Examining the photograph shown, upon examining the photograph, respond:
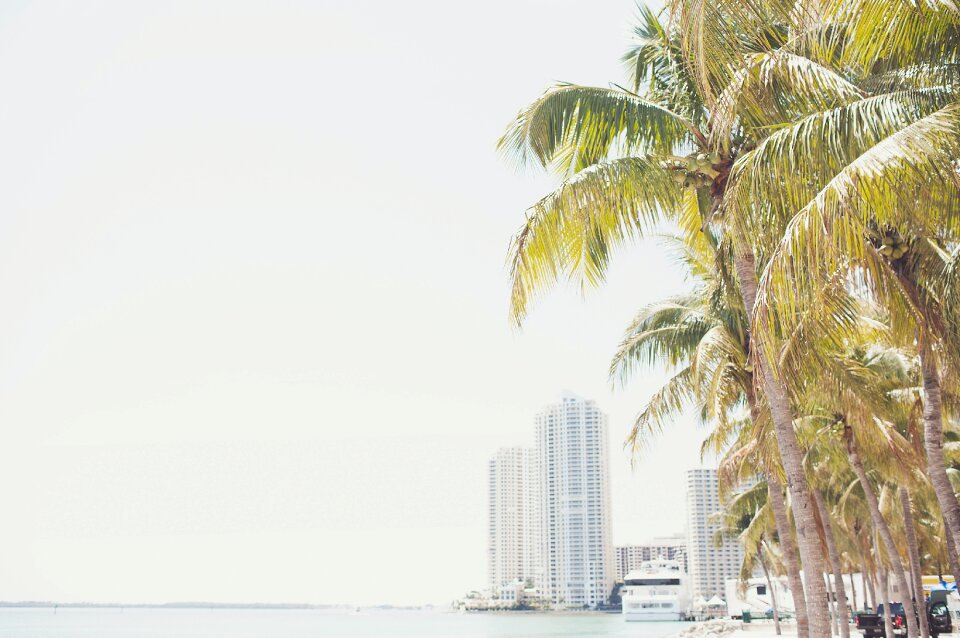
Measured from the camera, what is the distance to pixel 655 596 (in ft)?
331

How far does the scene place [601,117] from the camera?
8.09 meters

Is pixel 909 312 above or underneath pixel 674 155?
underneath

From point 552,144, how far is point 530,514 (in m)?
194

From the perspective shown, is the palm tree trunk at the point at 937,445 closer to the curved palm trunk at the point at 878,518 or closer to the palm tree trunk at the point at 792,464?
the palm tree trunk at the point at 792,464

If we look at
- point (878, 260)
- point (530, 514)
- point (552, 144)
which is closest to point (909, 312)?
point (878, 260)

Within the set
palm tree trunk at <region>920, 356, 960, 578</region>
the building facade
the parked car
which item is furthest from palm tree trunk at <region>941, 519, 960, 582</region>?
the building facade

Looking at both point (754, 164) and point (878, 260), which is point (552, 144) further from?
point (878, 260)

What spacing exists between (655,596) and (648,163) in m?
102

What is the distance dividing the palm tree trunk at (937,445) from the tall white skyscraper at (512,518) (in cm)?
18570

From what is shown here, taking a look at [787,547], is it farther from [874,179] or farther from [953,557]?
[874,179]

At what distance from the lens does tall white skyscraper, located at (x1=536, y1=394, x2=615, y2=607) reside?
481 feet

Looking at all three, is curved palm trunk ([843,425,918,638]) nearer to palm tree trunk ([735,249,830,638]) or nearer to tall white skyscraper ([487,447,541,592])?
palm tree trunk ([735,249,830,638])

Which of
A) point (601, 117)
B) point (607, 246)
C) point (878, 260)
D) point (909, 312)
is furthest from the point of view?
point (607, 246)

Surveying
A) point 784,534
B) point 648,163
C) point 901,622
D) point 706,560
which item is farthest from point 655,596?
point 648,163
